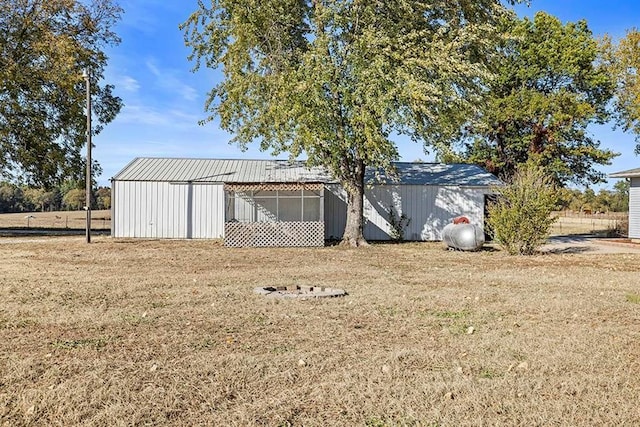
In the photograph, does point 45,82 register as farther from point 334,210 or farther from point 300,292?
point 300,292

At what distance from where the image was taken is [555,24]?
28.5 meters

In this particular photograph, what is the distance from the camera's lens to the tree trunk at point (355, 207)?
1769cm

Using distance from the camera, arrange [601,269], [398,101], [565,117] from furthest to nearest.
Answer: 1. [565,117]
2. [398,101]
3. [601,269]

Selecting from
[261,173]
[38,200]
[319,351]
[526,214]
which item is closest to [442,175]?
[261,173]

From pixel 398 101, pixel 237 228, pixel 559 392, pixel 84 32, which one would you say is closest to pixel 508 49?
pixel 398 101

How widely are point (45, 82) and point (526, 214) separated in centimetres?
2062

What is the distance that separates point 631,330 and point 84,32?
25.2 m

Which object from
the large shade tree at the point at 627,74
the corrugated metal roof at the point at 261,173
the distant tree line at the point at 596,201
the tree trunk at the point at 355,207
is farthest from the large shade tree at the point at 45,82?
the distant tree line at the point at 596,201

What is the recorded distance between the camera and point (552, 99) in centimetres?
2717

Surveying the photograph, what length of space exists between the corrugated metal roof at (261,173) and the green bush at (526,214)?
6.25 meters

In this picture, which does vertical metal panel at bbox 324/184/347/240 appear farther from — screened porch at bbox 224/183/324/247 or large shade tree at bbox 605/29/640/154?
large shade tree at bbox 605/29/640/154

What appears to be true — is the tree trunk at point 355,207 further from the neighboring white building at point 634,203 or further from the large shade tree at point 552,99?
the large shade tree at point 552,99

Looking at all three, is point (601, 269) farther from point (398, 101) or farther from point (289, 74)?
point (289, 74)

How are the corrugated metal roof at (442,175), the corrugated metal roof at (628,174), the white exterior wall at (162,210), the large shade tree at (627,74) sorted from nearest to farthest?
1. the corrugated metal roof at (628,174)
2. the white exterior wall at (162,210)
3. the corrugated metal roof at (442,175)
4. the large shade tree at (627,74)
